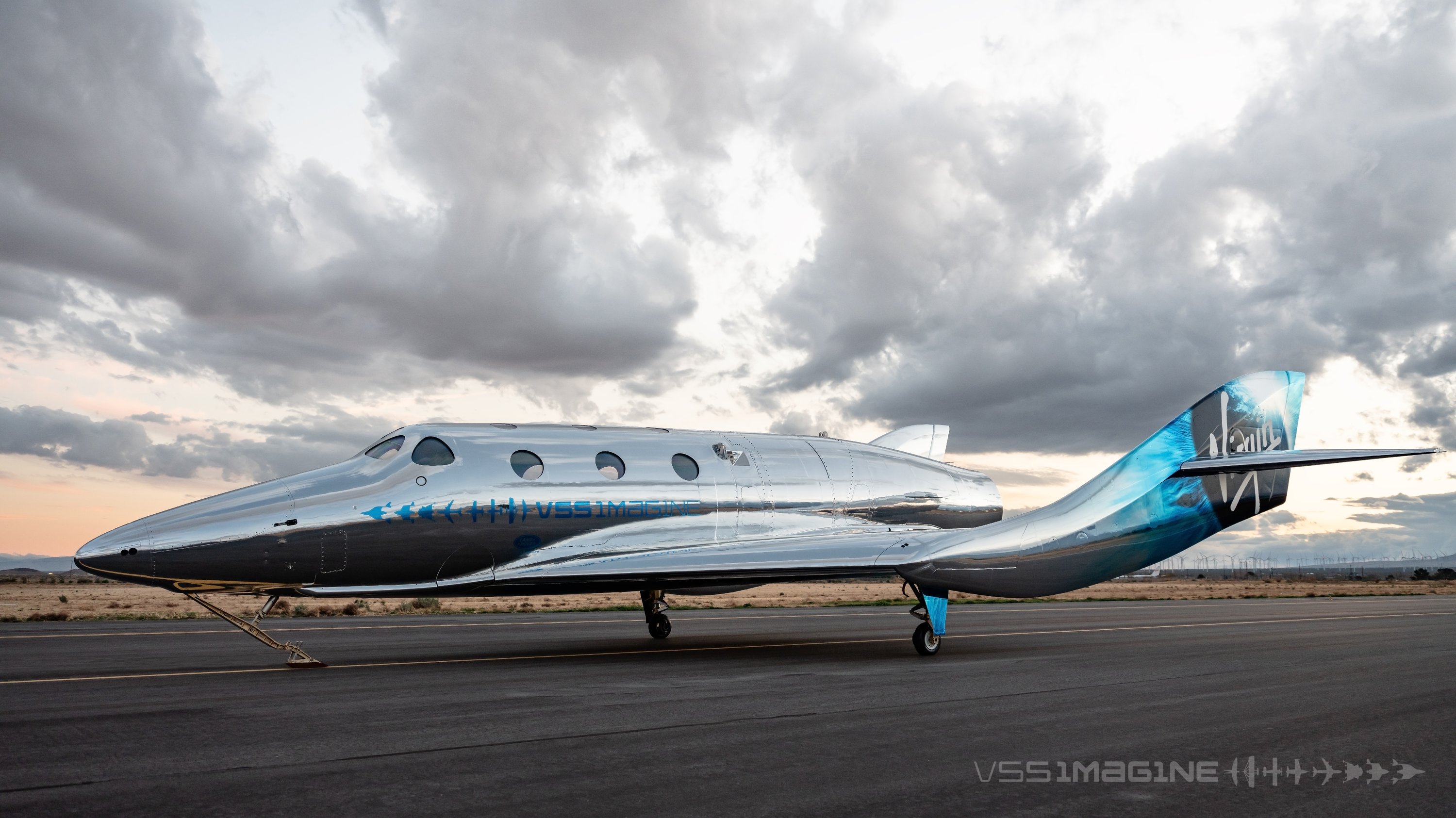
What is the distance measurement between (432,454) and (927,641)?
8.10 metres

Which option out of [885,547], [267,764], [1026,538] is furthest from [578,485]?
[267,764]

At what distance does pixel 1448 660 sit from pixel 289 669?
17129 mm

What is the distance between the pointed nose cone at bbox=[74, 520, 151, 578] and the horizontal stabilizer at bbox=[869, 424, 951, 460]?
48.2 feet

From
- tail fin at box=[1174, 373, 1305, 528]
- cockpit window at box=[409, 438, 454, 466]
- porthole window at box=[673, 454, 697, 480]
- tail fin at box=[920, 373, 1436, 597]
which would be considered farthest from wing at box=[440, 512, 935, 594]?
tail fin at box=[1174, 373, 1305, 528]

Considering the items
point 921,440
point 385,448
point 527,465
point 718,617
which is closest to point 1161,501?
point 921,440

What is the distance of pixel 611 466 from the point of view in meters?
15.8

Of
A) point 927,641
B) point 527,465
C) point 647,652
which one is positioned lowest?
point 647,652

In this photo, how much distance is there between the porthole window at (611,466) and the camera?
15.7 meters

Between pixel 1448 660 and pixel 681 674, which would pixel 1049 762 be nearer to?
pixel 681 674

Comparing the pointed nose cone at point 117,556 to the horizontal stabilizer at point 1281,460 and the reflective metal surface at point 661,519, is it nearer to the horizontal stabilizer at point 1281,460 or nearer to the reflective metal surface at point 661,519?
the reflective metal surface at point 661,519

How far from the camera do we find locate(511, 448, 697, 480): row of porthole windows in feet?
49.1

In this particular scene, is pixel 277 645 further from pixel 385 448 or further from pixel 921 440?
pixel 921 440

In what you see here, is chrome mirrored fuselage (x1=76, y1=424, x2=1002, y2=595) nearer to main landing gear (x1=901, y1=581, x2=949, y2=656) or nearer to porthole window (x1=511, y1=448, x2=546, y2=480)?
porthole window (x1=511, y1=448, x2=546, y2=480)

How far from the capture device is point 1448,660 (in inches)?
598
